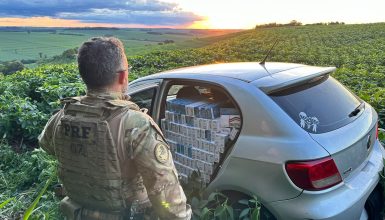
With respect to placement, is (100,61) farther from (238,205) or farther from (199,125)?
(238,205)

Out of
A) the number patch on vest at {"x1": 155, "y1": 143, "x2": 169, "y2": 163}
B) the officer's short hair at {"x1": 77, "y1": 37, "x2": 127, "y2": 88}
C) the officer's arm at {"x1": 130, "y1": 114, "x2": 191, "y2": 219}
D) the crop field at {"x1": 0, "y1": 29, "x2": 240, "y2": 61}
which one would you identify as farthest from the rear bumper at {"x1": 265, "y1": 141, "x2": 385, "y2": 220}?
the crop field at {"x1": 0, "y1": 29, "x2": 240, "y2": 61}

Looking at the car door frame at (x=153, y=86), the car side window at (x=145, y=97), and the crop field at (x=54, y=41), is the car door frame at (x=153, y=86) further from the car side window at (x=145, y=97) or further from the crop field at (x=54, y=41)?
the crop field at (x=54, y=41)

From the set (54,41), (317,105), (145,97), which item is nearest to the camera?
(317,105)

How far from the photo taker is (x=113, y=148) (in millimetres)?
2170

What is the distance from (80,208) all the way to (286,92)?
1685 millimetres

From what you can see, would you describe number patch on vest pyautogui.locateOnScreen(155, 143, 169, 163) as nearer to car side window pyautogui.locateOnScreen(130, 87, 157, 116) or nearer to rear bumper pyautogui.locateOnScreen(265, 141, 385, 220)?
rear bumper pyautogui.locateOnScreen(265, 141, 385, 220)

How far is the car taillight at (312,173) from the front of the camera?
8.93 ft

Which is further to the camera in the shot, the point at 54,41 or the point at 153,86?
the point at 54,41

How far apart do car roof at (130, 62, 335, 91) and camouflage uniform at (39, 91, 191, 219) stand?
1.24 m

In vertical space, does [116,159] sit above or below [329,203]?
above

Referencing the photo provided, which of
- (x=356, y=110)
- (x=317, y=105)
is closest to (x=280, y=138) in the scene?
(x=317, y=105)

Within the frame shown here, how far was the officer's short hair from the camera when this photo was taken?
2.11 metres

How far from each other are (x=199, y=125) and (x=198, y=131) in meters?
0.06

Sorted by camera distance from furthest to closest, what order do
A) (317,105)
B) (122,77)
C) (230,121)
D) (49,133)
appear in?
(230,121), (317,105), (49,133), (122,77)
